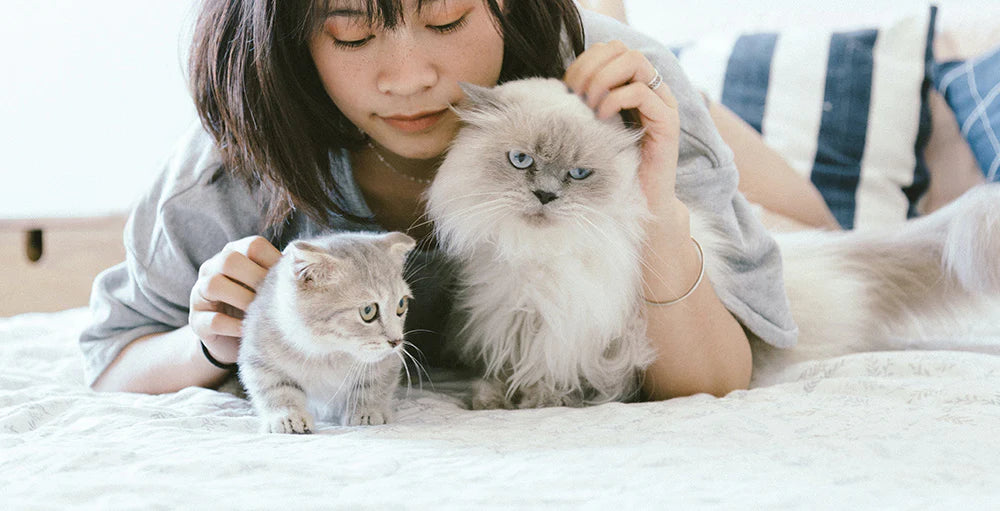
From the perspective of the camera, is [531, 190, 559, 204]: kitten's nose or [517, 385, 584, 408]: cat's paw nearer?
[531, 190, 559, 204]: kitten's nose

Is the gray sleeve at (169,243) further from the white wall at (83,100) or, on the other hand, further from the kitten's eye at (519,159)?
the white wall at (83,100)

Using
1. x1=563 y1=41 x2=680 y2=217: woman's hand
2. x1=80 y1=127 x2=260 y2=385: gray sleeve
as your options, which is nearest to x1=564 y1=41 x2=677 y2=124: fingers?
x1=563 y1=41 x2=680 y2=217: woman's hand

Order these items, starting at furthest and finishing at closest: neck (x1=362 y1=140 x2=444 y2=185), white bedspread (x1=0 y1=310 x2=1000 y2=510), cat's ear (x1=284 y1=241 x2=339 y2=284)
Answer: neck (x1=362 y1=140 x2=444 y2=185) → cat's ear (x1=284 y1=241 x2=339 y2=284) → white bedspread (x1=0 y1=310 x2=1000 y2=510)

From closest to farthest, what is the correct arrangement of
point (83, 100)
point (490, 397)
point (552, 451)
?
point (552, 451), point (490, 397), point (83, 100)

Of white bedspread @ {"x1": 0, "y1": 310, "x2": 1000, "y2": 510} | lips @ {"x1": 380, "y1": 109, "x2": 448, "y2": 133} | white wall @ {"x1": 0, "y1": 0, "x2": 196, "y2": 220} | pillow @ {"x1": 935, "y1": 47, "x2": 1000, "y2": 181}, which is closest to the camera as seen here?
white bedspread @ {"x1": 0, "y1": 310, "x2": 1000, "y2": 510}

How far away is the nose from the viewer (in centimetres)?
113

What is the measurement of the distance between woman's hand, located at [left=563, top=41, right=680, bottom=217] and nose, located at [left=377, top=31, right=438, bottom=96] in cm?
23

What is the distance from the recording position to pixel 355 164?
58.7 inches

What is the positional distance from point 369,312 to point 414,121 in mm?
341

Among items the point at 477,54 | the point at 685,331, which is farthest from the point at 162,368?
the point at 685,331

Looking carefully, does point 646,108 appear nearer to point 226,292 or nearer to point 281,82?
point 281,82

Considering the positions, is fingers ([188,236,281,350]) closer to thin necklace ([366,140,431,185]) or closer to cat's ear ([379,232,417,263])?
cat's ear ([379,232,417,263])

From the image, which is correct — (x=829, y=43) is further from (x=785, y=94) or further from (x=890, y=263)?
(x=890, y=263)

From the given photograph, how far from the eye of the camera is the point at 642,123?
3.88 feet
